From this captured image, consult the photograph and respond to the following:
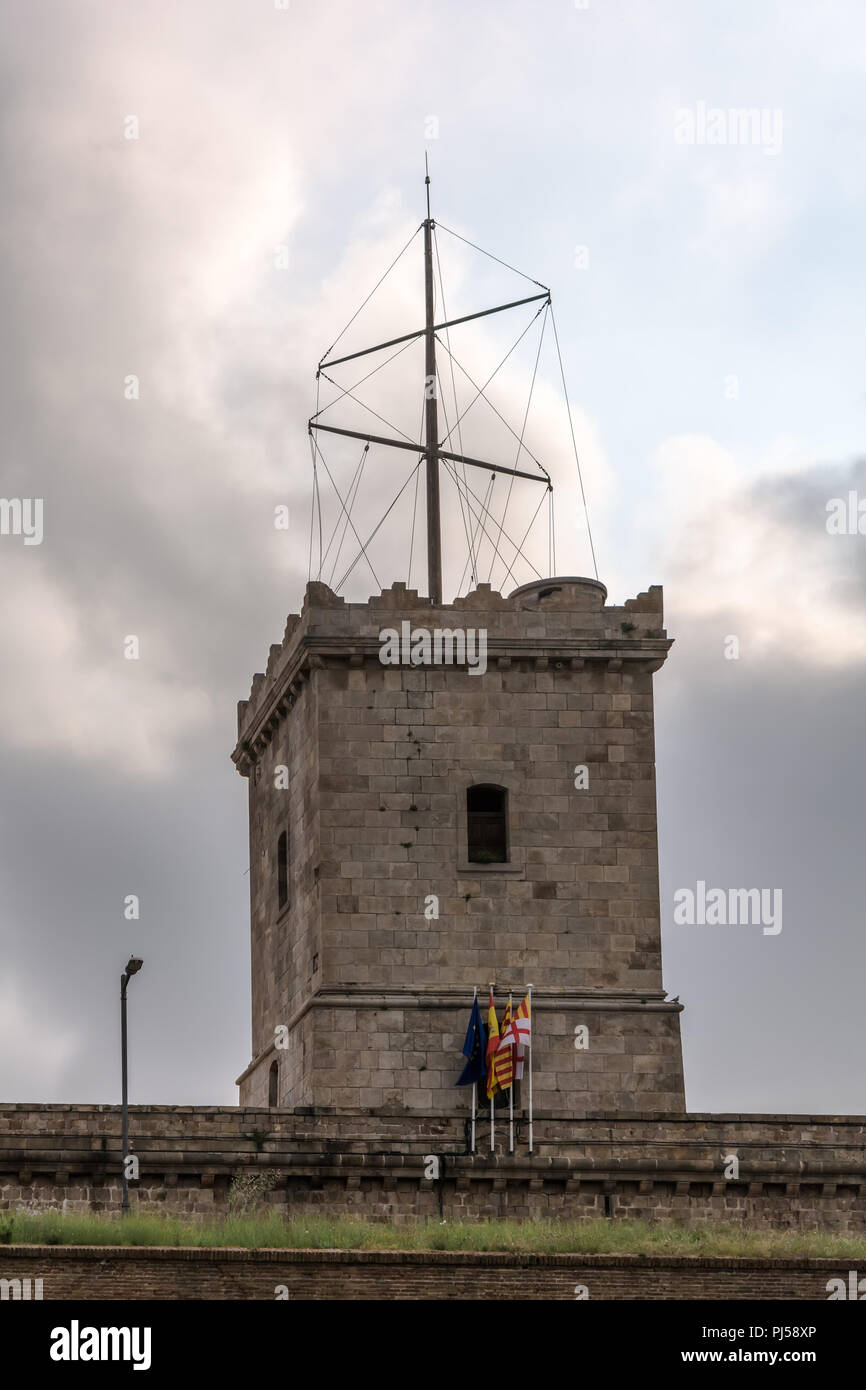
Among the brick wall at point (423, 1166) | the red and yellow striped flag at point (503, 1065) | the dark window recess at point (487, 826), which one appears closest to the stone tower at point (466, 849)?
the dark window recess at point (487, 826)

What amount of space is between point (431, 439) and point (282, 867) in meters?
8.23

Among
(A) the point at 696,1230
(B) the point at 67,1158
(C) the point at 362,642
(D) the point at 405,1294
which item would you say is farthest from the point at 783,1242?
(C) the point at 362,642

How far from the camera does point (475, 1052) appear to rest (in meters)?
52.4

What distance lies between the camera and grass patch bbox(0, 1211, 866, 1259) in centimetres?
4181

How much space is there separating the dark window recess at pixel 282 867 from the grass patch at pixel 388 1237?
1056 cm

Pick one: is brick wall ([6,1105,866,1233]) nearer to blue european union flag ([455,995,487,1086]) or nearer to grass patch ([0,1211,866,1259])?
blue european union flag ([455,995,487,1086])

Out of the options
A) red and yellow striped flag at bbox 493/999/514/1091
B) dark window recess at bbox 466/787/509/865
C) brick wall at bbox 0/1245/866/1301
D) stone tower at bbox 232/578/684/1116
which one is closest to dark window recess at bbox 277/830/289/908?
stone tower at bbox 232/578/684/1116

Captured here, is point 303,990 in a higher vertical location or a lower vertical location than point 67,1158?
higher

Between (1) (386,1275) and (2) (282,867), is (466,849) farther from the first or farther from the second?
(1) (386,1275)

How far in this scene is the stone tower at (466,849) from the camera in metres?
53.1

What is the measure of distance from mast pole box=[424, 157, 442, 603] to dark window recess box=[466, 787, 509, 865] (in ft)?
12.5
